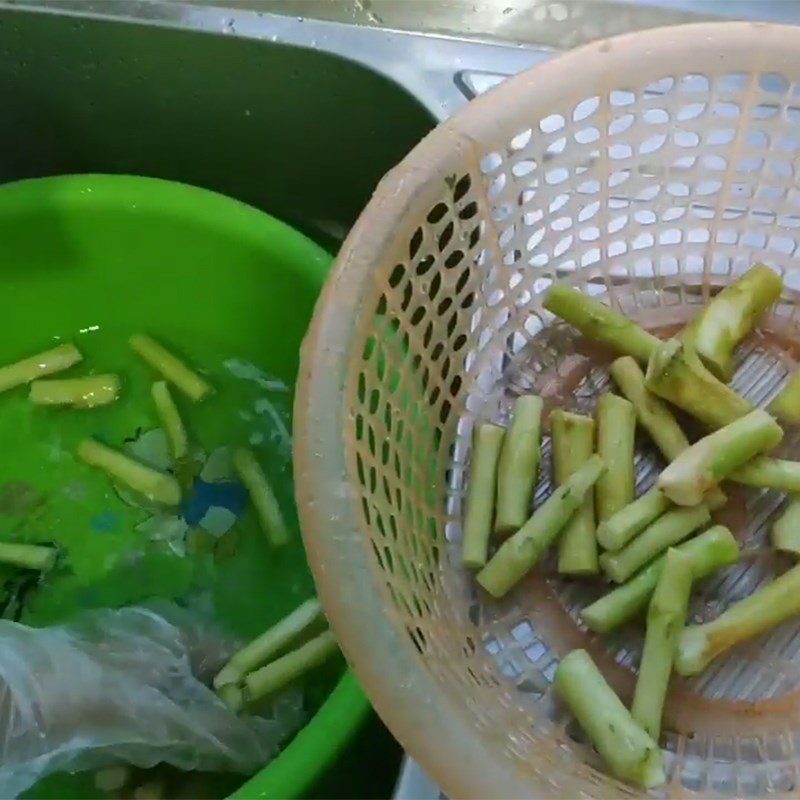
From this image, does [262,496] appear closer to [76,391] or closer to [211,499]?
[211,499]

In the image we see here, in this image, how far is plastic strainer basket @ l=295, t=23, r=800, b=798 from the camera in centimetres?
42

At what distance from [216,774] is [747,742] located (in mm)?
335

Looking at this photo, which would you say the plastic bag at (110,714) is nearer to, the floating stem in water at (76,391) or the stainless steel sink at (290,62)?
the floating stem in water at (76,391)

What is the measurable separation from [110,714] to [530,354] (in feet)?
1.15

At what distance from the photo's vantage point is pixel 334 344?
44 cm

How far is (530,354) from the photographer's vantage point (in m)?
0.67

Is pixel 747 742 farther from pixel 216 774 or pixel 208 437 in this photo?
pixel 208 437

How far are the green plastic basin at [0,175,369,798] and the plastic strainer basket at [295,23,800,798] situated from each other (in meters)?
0.15

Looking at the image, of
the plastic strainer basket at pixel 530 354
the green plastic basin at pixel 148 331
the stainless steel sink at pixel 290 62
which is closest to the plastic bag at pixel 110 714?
the green plastic basin at pixel 148 331

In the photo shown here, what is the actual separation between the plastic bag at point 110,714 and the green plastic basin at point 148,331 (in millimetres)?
48

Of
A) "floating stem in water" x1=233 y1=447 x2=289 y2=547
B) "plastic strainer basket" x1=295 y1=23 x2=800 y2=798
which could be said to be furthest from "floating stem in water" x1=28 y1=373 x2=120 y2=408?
"plastic strainer basket" x1=295 y1=23 x2=800 y2=798

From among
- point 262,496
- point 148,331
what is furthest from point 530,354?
point 148,331

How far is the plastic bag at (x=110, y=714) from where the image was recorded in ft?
2.09

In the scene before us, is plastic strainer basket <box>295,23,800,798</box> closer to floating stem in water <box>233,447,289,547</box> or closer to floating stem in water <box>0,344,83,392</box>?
floating stem in water <box>233,447,289,547</box>
